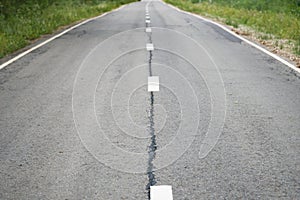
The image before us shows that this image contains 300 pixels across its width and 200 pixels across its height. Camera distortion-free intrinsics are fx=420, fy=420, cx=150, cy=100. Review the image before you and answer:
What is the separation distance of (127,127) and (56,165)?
3.95 ft

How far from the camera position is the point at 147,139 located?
468 centimetres

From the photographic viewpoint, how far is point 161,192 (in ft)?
11.6

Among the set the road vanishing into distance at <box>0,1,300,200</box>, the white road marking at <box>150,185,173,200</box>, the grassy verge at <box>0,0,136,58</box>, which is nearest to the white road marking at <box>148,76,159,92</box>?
the road vanishing into distance at <box>0,1,300,200</box>

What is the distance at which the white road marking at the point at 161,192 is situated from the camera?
3467 mm

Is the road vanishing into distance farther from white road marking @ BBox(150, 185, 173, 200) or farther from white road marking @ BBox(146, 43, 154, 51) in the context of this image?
white road marking @ BBox(146, 43, 154, 51)

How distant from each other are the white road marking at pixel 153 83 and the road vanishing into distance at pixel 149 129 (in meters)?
0.02

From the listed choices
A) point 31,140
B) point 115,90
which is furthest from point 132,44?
point 31,140

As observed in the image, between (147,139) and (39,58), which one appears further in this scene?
(39,58)

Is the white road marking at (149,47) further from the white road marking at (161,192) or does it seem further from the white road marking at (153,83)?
the white road marking at (161,192)

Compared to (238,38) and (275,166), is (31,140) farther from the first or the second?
(238,38)

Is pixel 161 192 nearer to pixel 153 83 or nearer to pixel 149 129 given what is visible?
pixel 149 129

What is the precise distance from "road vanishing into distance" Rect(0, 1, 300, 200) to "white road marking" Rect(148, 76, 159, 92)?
0.05ft

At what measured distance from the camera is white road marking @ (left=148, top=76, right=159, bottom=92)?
6.73 m

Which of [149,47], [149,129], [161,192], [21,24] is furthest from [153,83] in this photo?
[21,24]
